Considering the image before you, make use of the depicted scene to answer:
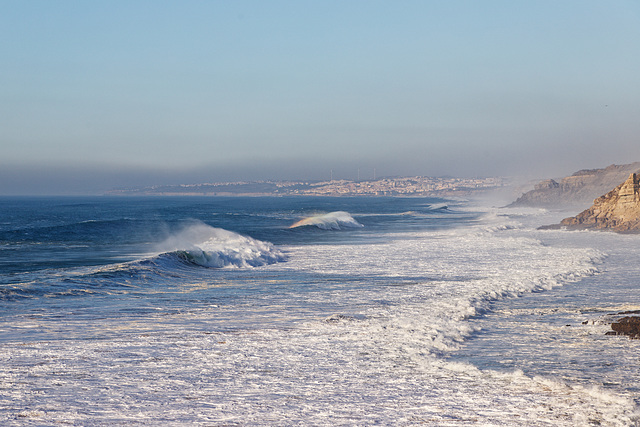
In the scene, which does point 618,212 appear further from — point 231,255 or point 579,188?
point 579,188

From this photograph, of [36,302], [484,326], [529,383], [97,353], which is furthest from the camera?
[36,302]

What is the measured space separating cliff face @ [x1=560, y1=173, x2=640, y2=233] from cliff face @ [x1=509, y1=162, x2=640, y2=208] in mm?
52188

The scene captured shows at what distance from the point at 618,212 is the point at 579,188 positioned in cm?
6337

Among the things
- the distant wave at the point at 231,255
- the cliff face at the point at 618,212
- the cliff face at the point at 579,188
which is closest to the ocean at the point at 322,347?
the distant wave at the point at 231,255

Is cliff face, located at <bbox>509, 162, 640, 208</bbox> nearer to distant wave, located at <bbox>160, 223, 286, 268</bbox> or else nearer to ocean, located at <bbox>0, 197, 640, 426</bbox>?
distant wave, located at <bbox>160, 223, 286, 268</bbox>

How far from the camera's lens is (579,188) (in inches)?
3563

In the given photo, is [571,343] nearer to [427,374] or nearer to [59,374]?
[427,374]

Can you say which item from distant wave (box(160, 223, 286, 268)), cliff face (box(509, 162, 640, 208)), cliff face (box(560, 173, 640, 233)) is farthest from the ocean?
cliff face (box(509, 162, 640, 208))

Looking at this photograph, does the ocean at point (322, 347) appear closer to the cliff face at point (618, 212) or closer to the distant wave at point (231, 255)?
the distant wave at point (231, 255)

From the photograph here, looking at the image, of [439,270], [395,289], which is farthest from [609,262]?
[395,289]

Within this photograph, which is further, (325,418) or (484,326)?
(484,326)

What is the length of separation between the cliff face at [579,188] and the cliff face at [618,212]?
171 feet

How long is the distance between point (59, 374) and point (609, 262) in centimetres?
1677

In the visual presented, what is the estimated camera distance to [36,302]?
35.7 feet
